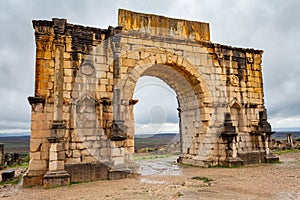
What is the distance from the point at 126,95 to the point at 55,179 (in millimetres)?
3554

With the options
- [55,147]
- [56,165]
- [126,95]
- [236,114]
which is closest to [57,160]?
[56,165]

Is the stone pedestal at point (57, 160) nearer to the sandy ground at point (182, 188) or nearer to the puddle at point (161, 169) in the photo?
the sandy ground at point (182, 188)

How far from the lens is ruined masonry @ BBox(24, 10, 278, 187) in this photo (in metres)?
8.20

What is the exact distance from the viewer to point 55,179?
756 cm

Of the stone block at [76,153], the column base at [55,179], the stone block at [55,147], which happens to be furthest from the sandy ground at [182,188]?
the stone block at [55,147]

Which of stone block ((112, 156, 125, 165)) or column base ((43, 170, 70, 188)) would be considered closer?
column base ((43, 170, 70, 188))

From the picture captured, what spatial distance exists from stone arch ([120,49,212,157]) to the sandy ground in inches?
91.9

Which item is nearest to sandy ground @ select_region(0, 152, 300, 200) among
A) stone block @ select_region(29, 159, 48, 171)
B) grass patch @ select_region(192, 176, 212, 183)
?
grass patch @ select_region(192, 176, 212, 183)

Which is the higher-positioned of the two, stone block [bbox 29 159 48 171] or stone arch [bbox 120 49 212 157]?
stone arch [bbox 120 49 212 157]

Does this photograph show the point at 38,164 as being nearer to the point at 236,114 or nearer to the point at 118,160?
the point at 118,160

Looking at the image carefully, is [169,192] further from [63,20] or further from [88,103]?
[63,20]

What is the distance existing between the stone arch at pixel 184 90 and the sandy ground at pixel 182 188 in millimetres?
2334

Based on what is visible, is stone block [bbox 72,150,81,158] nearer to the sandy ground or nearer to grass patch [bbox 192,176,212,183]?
the sandy ground

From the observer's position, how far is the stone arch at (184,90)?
9.59 meters
